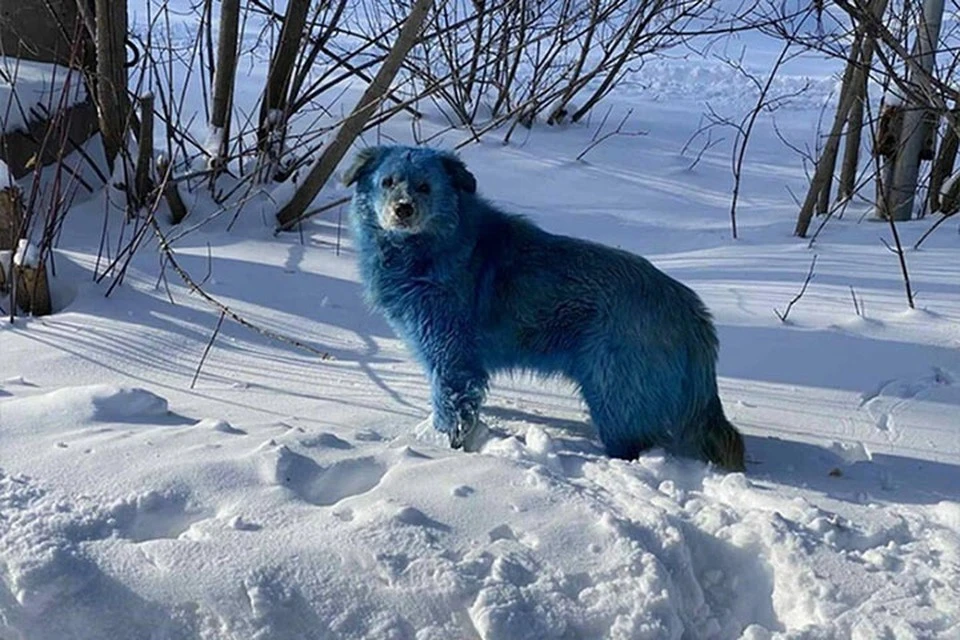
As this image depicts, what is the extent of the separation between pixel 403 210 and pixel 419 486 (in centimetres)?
99

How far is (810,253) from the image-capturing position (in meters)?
6.25

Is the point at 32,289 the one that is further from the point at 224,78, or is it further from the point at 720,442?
the point at 720,442

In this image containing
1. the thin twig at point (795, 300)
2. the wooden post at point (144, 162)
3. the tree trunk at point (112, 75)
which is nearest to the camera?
the thin twig at point (795, 300)

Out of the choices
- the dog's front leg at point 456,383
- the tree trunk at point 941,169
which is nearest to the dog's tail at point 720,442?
the dog's front leg at point 456,383

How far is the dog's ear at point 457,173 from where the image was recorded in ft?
11.8

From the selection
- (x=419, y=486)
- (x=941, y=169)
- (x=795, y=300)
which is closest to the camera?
(x=419, y=486)

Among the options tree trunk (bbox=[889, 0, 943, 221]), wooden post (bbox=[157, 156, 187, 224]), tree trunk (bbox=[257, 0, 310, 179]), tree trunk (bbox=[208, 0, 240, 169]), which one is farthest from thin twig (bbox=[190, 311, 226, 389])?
tree trunk (bbox=[889, 0, 943, 221])

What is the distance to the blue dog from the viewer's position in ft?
11.4

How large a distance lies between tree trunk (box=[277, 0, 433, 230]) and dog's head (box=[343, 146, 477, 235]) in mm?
2037

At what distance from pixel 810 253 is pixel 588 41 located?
3.19 meters

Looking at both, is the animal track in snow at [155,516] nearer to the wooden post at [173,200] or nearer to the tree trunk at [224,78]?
the wooden post at [173,200]

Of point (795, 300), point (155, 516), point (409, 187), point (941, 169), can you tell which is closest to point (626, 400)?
point (409, 187)

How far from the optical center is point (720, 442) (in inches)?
138

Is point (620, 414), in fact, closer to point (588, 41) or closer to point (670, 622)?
point (670, 622)
